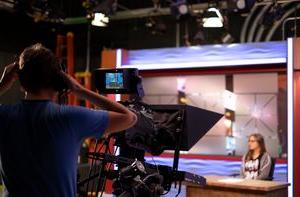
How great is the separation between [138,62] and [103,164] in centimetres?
412

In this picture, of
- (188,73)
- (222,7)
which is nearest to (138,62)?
(188,73)

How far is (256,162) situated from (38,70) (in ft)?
13.0

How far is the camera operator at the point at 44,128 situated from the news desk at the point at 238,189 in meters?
2.48

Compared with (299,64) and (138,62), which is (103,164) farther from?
(138,62)

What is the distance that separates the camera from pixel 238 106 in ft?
24.3

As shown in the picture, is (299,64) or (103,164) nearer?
(103,164)

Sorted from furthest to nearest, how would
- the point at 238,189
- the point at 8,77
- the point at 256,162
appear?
the point at 256,162, the point at 238,189, the point at 8,77

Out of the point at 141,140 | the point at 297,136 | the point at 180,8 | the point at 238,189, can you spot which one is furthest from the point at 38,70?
the point at 180,8

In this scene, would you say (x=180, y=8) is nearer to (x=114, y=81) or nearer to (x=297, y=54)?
(x=297, y=54)

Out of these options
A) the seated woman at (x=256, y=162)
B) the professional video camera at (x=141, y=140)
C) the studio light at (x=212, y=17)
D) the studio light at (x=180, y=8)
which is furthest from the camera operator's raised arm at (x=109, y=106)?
the studio light at (x=180, y=8)

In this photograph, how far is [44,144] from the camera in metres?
1.33

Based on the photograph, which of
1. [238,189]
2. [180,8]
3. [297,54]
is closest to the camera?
[238,189]

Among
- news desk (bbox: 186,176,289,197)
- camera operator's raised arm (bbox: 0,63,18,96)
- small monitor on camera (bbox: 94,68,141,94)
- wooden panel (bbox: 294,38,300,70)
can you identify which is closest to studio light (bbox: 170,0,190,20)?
wooden panel (bbox: 294,38,300,70)

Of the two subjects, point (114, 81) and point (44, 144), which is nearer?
point (44, 144)
